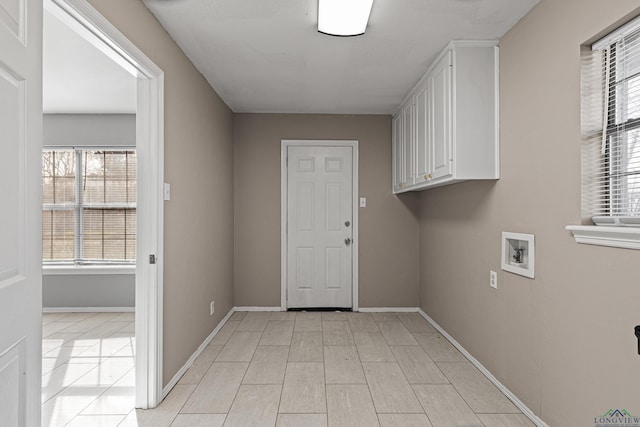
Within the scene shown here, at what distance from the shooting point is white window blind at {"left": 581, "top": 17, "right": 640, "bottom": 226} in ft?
5.40

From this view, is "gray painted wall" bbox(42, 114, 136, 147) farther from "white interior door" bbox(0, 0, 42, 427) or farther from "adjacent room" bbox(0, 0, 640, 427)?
"white interior door" bbox(0, 0, 42, 427)

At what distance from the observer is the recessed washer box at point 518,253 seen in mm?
2281

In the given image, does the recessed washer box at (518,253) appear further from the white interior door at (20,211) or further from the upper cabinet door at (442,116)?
the white interior door at (20,211)

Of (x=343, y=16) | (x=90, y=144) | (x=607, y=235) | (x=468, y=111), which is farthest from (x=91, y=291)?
(x=607, y=235)

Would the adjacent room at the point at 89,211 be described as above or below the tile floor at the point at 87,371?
above

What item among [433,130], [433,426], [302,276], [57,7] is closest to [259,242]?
[302,276]

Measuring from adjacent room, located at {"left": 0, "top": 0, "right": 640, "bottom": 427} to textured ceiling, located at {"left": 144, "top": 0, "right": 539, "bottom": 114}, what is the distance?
23 mm

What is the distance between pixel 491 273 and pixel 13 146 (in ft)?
9.01

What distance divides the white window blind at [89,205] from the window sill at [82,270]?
85 mm

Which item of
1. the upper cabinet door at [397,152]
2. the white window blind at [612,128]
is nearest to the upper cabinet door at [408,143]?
the upper cabinet door at [397,152]

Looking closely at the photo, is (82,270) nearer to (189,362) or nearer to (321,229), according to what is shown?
(189,362)

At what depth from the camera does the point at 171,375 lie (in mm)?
2668

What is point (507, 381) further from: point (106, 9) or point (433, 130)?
point (106, 9)

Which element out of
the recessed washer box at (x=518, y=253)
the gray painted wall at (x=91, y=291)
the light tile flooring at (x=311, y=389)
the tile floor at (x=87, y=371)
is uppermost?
the recessed washer box at (x=518, y=253)
